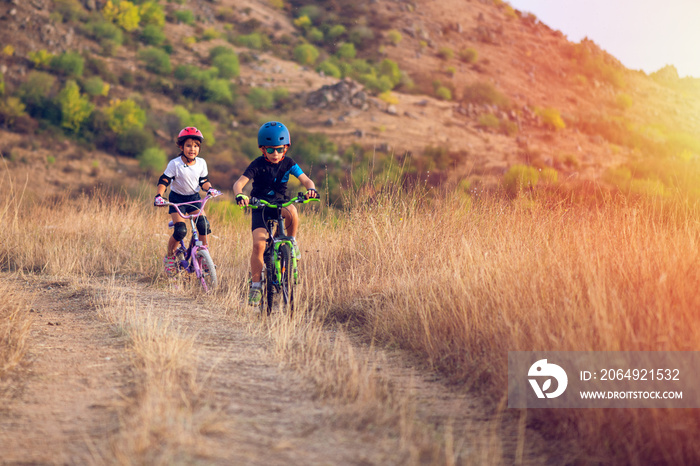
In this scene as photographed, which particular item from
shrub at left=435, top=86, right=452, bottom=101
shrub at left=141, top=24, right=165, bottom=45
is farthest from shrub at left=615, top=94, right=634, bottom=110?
shrub at left=141, top=24, right=165, bottom=45

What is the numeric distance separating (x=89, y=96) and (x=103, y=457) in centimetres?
3936

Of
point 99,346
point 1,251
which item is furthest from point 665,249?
point 1,251

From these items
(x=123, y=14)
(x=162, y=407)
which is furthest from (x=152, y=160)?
(x=162, y=407)

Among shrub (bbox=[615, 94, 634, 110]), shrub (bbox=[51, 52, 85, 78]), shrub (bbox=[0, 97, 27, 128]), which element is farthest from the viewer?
shrub (bbox=[615, 94, 634, 110])

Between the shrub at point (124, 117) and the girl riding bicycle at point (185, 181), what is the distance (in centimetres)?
2963

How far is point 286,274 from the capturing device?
6.00 meters

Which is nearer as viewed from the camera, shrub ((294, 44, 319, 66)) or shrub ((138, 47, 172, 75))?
shrub ((138, 47, 172, 75))

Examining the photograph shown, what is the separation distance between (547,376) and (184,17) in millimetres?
53852

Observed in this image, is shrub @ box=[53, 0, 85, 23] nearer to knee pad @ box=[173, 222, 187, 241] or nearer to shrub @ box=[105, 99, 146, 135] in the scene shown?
shrub @ box=[105, 99, 146, 135]

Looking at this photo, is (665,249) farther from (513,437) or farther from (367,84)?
(367,84)

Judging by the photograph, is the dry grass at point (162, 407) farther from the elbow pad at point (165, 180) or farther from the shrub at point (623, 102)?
the shrub at point (623, 102)

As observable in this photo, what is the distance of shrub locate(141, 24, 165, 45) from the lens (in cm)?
4697

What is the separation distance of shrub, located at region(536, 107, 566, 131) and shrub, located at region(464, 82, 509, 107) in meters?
2.97

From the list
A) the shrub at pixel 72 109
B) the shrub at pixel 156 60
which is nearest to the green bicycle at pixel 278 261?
the shrub at pixel 72 109
